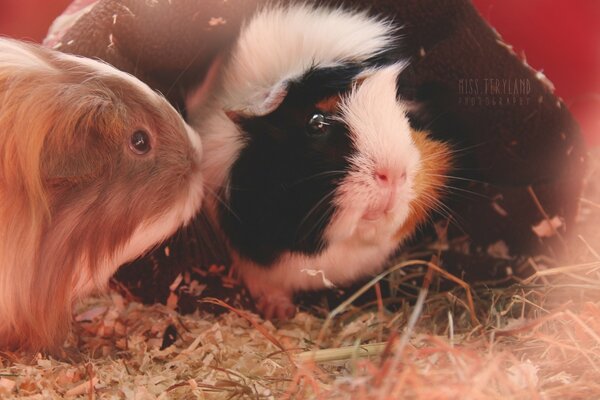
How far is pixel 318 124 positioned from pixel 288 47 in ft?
0.82

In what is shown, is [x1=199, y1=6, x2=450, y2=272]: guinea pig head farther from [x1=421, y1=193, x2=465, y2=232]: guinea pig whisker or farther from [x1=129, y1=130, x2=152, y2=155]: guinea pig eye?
[x1=129, y1=130, x2=152, y2=155]: guinea pig eye

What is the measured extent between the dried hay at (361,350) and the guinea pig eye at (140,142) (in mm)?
432

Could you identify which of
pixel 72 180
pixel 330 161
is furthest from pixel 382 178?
pixel 72 180

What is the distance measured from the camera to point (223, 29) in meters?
1.61

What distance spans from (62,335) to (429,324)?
34.6 inches

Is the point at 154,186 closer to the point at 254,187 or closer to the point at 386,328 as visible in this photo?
the point at 254,187

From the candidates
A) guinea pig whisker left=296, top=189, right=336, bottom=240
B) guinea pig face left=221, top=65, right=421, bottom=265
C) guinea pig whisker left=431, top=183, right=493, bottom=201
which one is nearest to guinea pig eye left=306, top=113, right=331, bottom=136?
guinea pig face left=221, top=65, right=421, bottom=265

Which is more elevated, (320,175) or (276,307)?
(320,175)

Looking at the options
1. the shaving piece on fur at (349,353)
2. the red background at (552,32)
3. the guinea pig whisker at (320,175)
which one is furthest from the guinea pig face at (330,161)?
the red background at (552,32)

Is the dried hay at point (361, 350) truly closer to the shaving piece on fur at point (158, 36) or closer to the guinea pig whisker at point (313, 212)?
the guinea pig whisker at point (313, 212)

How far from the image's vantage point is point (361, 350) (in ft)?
4.19

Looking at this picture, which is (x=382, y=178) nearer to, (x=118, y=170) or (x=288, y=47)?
(x=288, y=47)

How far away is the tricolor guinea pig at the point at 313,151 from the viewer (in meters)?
1.35

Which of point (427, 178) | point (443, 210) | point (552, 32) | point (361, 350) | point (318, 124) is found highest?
point (552, 32)
